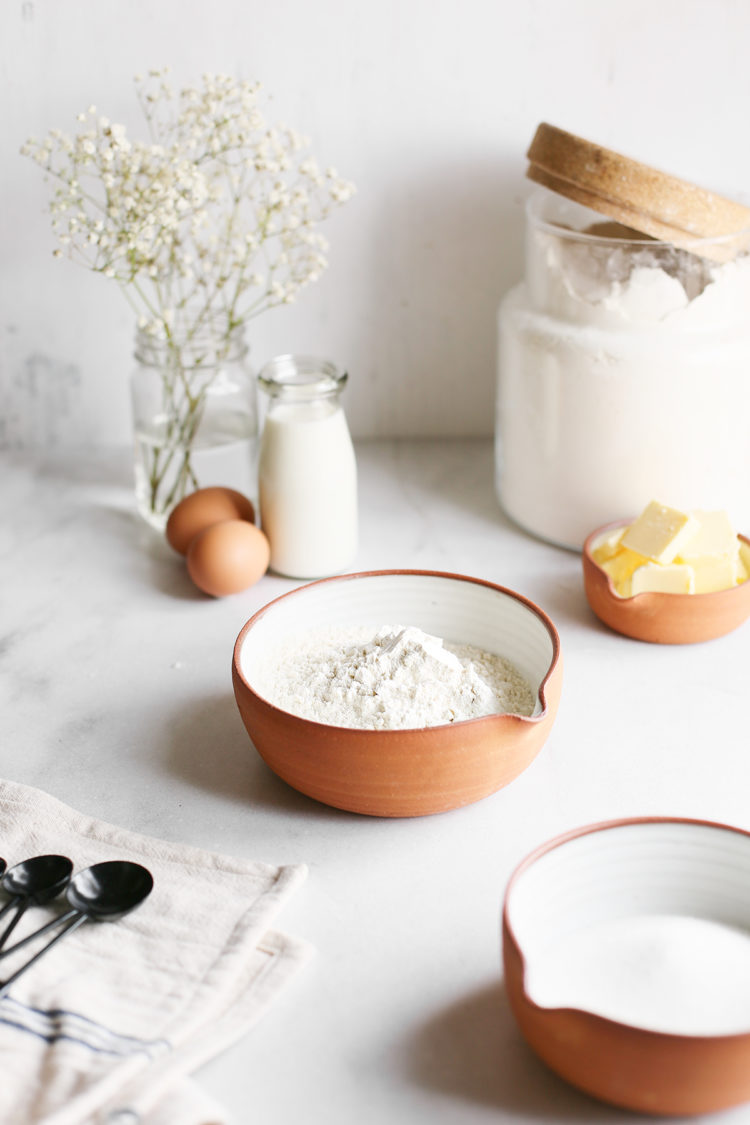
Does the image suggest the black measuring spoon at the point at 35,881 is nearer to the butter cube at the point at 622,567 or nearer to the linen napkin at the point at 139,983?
the linen napkin at the point at 139,983

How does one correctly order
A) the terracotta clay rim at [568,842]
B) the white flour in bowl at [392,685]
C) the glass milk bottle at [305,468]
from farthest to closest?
the glass milk bottle at [305,468], the white flour in bowl at [392,685], the terracotta clay rim at [568,842]

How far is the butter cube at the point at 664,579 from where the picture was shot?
901 millimetres

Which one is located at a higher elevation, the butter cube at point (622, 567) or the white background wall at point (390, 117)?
the white background wall at point (390, 117)

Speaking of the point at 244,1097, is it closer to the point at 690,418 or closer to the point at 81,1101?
the point at 81,1101

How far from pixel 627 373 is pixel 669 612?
23cm

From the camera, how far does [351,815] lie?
0.72 m

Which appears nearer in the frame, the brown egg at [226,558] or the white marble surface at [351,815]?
the white marble surface at [351,815]

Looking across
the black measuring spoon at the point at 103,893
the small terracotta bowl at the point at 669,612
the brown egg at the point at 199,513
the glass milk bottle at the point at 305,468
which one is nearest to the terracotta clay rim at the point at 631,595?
the small terracotta bowl at the point at 669,612

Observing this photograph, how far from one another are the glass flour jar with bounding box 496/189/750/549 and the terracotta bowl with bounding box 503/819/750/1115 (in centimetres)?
50

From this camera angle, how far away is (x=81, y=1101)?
49cm

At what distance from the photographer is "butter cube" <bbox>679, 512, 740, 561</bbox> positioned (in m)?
0.91

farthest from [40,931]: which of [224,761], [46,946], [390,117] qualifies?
[390,117]

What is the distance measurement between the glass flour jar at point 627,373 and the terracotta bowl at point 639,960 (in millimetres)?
500

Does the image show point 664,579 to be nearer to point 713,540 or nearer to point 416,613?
point 713,540
